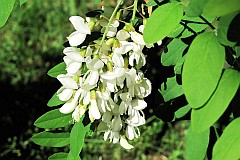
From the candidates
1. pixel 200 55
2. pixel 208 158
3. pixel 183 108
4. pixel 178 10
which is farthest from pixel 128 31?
pixel 208 158

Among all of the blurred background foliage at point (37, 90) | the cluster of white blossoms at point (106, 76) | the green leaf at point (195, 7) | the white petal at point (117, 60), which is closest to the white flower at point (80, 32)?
the cluster of white blossoms at point (106, 76)

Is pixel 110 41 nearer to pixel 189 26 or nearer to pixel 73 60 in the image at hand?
pixel 73 60

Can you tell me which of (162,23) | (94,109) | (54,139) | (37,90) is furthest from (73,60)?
(37,90)

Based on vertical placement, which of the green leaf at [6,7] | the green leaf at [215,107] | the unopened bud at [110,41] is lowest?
the green leaf at [215,107]

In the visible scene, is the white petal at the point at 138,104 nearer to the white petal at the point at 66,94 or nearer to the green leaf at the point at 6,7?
the white petal at the point at 66,94

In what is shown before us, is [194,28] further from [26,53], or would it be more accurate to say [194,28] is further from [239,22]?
[26,53]

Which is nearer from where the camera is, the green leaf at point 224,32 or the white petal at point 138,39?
the green leaf at point 224,32
